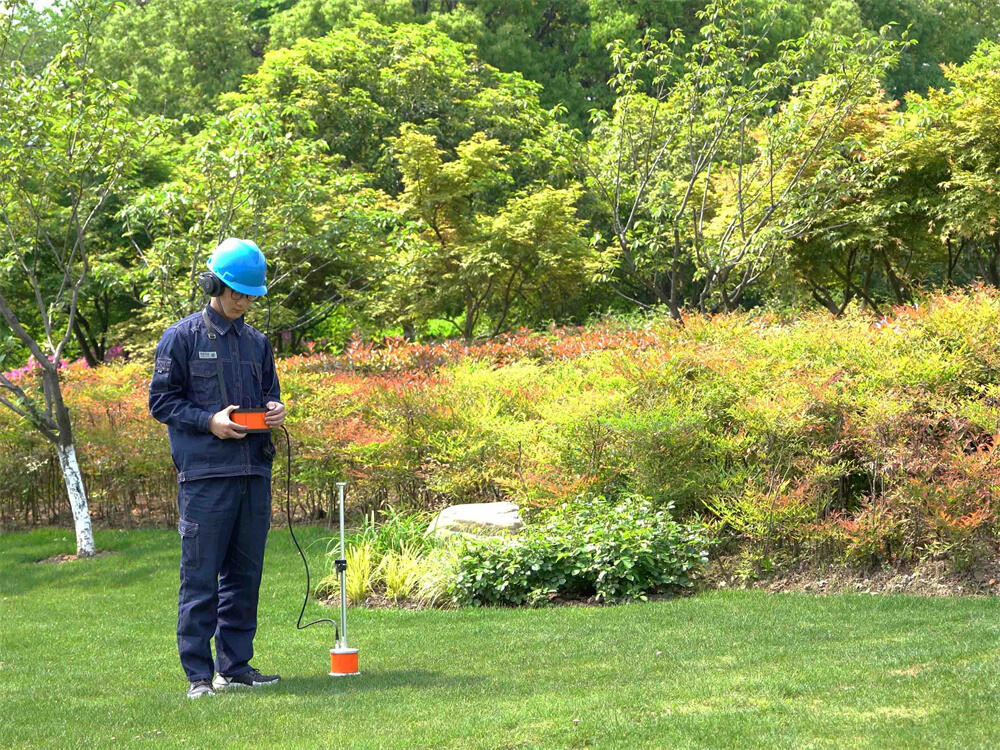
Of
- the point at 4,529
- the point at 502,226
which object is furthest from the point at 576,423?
the point at 502,226

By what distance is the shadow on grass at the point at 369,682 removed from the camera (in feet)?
17.0

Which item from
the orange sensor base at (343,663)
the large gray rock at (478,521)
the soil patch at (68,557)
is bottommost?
the soil patch at (68,557)

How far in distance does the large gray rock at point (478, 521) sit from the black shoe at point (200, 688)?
3.66 meters

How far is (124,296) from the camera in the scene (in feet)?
68.0

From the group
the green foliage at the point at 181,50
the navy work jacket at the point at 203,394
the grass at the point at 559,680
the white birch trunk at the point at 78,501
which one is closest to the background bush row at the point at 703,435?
the grass at the point at 559,680

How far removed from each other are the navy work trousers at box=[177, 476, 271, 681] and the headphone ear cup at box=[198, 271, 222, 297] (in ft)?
2.87

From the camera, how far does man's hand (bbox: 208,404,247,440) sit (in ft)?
16.7

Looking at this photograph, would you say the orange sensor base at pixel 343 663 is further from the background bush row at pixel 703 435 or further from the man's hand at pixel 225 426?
the background bush row at pixel 703 435

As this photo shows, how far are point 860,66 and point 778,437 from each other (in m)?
6.94

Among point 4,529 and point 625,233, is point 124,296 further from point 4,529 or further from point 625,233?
point 625,233

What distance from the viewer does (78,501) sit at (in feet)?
36.7

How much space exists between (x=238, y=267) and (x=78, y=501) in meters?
6.85

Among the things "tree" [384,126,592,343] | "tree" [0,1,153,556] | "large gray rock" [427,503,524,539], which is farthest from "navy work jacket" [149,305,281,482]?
"tree" [384,126,592,343]

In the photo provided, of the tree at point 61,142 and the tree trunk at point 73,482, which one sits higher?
the tree at point 61,142
